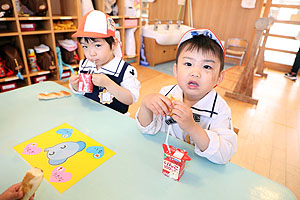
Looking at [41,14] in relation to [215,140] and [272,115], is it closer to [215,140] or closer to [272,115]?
[215,140]

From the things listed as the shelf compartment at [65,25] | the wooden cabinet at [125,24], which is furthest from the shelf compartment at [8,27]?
the wooden cabinet at [125,24]

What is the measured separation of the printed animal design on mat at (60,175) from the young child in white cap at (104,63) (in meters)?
0.53

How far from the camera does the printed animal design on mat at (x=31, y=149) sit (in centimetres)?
71

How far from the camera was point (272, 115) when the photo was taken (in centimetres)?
269

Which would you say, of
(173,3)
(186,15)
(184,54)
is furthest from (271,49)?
(184,54)

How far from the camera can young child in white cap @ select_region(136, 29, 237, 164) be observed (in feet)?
2.27

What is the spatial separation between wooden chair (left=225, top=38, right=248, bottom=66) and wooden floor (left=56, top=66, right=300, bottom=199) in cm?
102

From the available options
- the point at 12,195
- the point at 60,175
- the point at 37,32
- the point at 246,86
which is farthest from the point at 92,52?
the point at 246,86

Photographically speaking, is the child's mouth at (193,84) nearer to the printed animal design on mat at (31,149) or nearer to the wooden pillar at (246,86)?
the printed animal design on mat at (31,149)

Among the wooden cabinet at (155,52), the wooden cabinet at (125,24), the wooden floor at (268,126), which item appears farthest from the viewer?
the wooden cabinet at (155,52)

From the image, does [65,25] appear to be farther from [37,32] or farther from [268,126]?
[268,126]

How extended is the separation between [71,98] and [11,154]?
0.48 meters

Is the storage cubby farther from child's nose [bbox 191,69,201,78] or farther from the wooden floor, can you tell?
child's nose [bbox 191,69,201,78]

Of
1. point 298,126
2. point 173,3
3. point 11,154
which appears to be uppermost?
point 173,3
